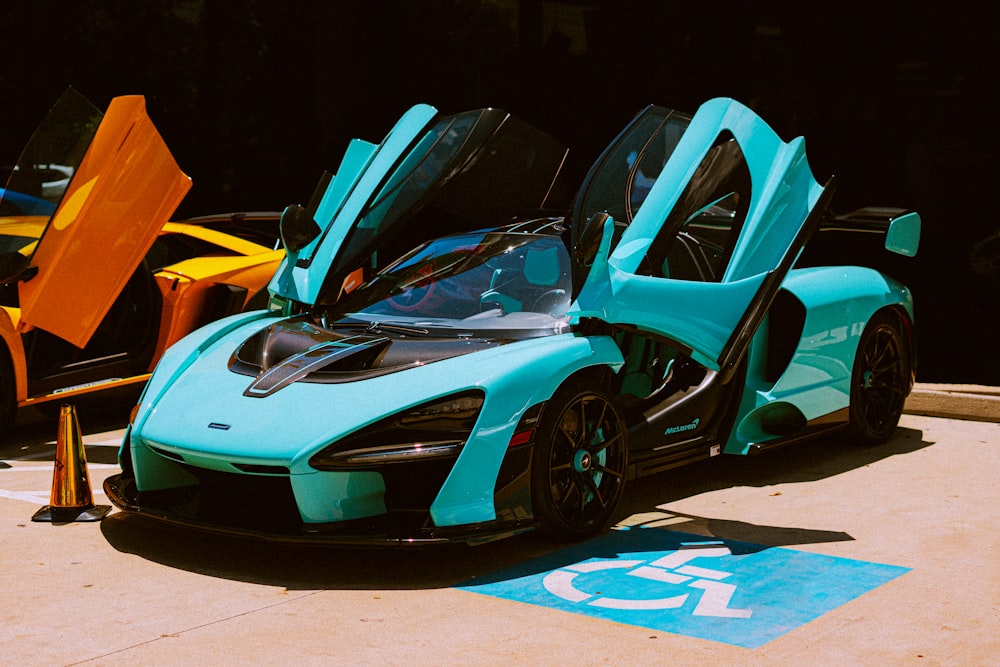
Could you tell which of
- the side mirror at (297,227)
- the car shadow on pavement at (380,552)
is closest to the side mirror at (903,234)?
the car shadow on pavement at (380,552)

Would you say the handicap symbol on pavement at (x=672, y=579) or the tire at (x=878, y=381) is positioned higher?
the tire at (x=878, y=381)

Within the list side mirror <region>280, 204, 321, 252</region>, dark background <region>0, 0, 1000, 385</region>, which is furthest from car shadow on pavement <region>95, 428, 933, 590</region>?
dark background <region>0, 0, 1000, 385</region>

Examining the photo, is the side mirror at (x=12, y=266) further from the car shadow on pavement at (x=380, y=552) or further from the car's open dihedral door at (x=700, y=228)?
the car's open dihedral door at (x=700, y=228)

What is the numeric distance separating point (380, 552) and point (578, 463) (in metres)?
0.90

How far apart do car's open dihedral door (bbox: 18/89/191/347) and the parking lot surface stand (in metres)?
1.20

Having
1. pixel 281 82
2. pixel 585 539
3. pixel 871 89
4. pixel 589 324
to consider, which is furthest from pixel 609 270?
pixel 281 82

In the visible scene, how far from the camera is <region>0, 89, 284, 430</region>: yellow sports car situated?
732cm

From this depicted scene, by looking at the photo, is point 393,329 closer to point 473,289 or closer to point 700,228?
point 473,289

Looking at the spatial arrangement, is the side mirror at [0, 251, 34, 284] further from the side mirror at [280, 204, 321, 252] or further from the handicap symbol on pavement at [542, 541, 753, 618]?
the handicap symbol on pavement at [542, 541, 753, 618]

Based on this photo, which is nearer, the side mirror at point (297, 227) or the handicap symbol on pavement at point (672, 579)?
the handicap symbol on pavement at point (672, 579)

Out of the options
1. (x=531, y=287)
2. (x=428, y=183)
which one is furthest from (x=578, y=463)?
(x=428, y=183)

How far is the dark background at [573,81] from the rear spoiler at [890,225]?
133 inches

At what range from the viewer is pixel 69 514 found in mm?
6094

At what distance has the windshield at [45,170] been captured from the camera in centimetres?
722
